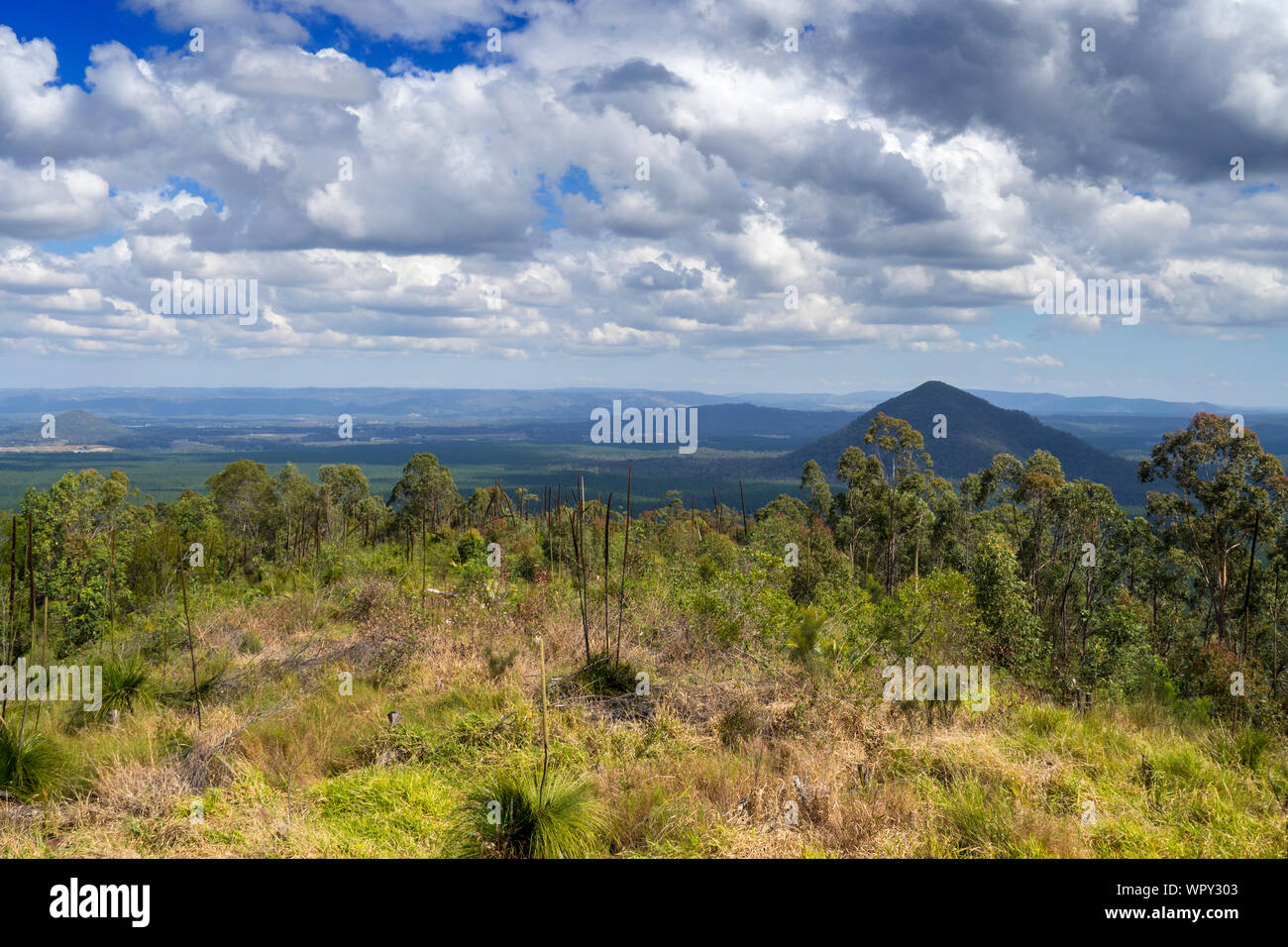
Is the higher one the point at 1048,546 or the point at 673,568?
the point at 673,568

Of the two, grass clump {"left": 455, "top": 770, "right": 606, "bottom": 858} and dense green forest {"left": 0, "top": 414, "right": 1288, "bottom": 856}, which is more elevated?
grass clump {"left": 455, "top": 770, "right": 606, "bottom": 858}

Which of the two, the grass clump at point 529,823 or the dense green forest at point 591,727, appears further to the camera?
the dense green forest at point 591,727

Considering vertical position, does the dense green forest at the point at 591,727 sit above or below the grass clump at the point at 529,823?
below

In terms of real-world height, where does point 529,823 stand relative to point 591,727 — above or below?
above

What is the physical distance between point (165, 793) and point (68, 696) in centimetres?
377

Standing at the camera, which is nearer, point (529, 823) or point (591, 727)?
point (529, 823)

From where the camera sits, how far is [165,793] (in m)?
6.46

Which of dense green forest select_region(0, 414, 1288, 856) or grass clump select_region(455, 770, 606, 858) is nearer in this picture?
grass clump select_region(455, 770, 606, 858)
